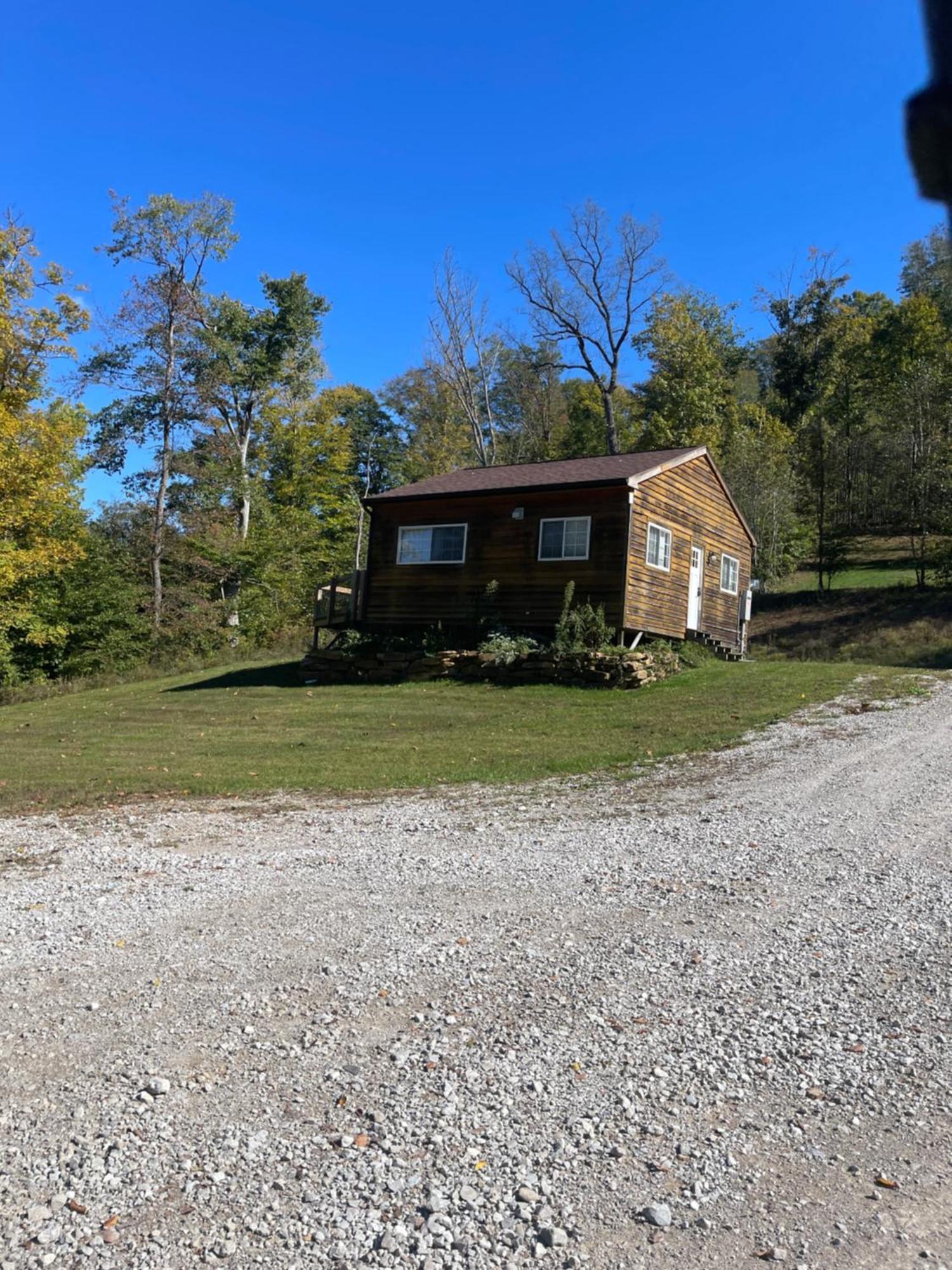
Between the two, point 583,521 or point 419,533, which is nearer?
point 583,521

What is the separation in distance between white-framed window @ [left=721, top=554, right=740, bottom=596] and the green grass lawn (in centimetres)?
523

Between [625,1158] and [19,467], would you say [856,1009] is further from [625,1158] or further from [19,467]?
[19,467]

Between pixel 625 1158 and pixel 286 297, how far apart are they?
37.0 m

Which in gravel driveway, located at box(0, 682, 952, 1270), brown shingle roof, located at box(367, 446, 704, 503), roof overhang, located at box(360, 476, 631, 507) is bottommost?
gravel driveway, located at box(0, 682, 952, 1270)

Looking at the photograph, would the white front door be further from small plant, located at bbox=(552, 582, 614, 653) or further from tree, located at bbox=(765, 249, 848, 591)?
tree, located at bbox=(765, 249, 848, 591)

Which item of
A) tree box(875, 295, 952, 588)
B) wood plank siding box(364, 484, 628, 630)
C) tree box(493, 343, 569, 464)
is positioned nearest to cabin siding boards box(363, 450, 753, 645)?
wood plank siding box(364, 484, 628, 630)

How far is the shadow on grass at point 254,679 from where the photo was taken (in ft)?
70.2

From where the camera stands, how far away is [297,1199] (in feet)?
8.59

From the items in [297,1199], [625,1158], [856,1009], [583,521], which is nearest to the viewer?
[297,1199]

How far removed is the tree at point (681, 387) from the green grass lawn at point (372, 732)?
74.4ft

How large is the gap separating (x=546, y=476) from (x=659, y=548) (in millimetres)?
3262

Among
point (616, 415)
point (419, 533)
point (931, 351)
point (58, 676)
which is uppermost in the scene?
point (931, 351)

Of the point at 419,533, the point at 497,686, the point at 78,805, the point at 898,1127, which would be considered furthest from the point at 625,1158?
the point at 419,533

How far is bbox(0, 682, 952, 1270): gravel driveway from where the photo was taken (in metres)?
2.50
